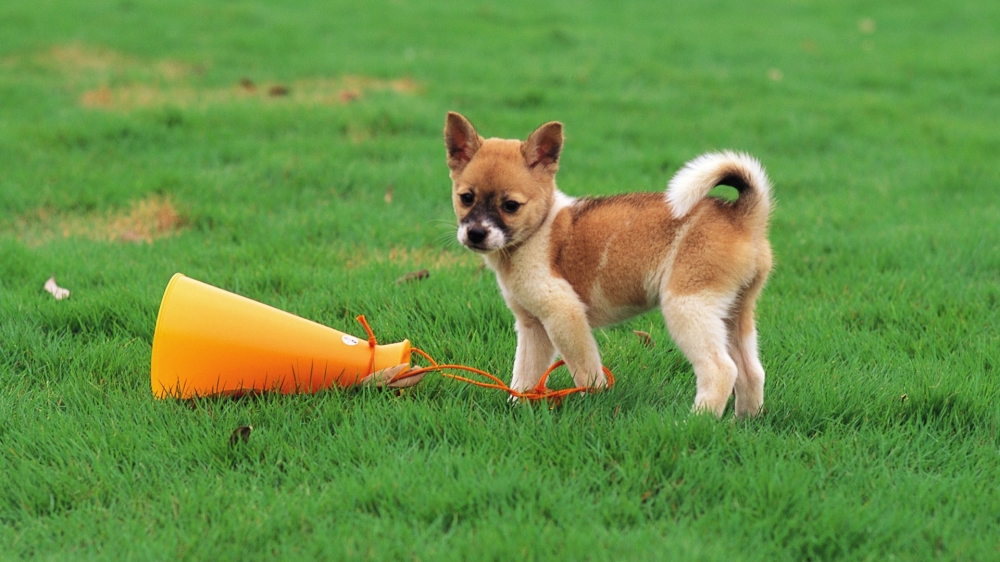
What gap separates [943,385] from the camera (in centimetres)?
399

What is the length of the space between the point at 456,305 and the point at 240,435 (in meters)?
1.63

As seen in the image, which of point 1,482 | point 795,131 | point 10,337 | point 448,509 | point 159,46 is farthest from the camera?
point 159,46

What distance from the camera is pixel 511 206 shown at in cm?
413

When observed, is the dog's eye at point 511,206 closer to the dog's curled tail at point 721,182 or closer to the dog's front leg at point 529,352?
the dog's front leg at point 529,352

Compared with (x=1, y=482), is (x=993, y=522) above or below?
above

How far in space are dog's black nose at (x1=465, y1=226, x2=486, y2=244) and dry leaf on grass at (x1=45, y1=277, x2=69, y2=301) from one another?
255 cm

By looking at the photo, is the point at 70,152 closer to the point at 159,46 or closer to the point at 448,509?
the point at 159,46

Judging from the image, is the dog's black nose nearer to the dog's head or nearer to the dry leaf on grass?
the dog's head

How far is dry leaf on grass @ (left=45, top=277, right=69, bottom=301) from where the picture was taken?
5.25 m

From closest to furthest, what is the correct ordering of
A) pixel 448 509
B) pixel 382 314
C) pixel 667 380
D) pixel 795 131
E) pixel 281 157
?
1. pixel 448 509
2. pixel 667 380
3. pixel 382 314
4. pixel 281 157
5. pixel 795 131

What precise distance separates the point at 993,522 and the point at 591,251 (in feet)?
5.87

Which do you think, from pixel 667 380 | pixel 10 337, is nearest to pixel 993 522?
pixel 667 380

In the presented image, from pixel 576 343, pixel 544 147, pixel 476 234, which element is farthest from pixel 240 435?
pixel 544 147

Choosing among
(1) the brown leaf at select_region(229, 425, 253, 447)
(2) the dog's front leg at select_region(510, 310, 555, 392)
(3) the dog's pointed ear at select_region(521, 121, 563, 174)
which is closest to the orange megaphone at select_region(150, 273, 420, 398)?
(1) the brown leaf at select_region(229, 425, 253, 447)
